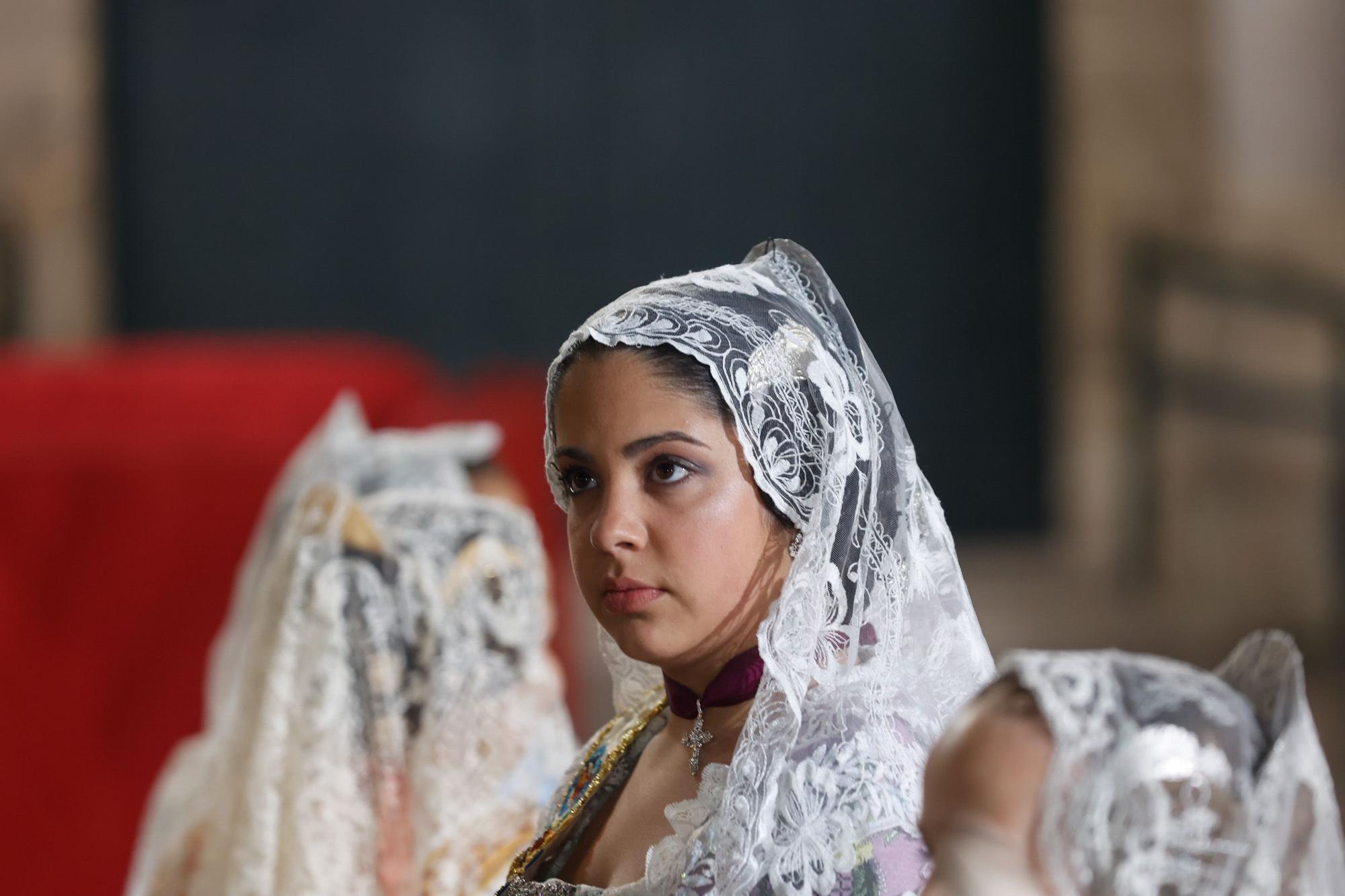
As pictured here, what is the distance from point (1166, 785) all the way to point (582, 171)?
26.1ft

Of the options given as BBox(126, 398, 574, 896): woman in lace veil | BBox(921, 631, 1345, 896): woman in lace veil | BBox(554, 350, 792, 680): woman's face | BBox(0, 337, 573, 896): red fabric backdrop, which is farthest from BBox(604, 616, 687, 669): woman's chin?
BBox(0, 337, 573, 896): red fabric backdrop

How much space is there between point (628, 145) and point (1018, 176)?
6.92ft

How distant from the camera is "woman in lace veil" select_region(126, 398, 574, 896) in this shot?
248 cm

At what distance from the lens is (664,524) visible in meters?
1.53

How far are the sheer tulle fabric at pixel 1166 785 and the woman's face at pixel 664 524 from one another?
1.90 feet

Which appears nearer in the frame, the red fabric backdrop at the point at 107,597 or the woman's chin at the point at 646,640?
the woman's chin at the point at 646,640

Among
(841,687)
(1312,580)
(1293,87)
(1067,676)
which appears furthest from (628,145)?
(1067,676)

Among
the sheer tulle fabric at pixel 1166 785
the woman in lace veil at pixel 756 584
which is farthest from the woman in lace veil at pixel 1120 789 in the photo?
the woman in lace veil at pixel 756 584

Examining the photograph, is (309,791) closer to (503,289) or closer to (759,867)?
(759,867)

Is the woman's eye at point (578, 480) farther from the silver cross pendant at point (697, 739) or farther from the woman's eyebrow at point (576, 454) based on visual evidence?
the silver cross pendant at point (697, 739)

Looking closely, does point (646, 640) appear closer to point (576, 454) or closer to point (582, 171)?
point (576, 454)

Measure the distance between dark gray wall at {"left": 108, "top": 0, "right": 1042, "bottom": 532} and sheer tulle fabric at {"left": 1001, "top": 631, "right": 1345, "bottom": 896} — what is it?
7.74m

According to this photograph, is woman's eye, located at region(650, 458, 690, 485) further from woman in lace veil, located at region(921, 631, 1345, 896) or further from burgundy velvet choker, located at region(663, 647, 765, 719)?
woman in lace veil, located at region(921, 631, 1345, 896)

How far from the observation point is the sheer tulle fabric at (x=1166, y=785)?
94 centimetres
